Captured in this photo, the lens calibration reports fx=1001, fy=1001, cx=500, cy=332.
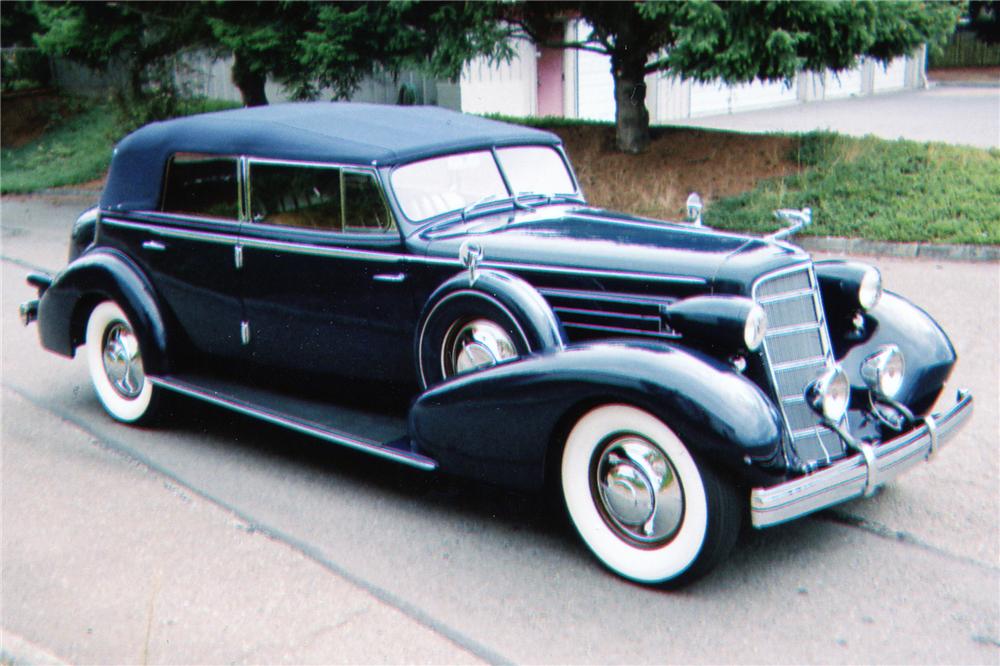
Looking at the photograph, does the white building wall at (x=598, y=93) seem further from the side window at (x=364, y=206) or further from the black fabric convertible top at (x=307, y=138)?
the side window at (x=364, y=206)

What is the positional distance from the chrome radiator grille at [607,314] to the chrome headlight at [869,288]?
105 cm

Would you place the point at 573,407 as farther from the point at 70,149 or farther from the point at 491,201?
the point at 70,149

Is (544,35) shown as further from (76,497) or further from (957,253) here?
(76,497)

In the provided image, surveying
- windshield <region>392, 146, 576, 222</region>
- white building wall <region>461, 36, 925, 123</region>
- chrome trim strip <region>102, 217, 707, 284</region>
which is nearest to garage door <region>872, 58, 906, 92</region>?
white building wall <region>461, 36, 925, 123</region>

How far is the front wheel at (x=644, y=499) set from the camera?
3641 millimetres

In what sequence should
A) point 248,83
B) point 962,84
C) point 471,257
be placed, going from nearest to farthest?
point 471,257
point 248,83
point 962,84

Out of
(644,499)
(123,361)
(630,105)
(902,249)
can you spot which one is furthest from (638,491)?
(630,105)

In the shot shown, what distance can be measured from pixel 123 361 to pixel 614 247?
3.21 m

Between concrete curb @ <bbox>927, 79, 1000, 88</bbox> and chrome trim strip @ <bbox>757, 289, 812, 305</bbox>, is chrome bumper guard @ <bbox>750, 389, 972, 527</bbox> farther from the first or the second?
concrete curb @ <bbox>927, 79, 1000, 88</bbox>

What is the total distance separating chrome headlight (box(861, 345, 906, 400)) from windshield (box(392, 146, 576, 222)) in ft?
6.43

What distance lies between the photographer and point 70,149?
2170 cm

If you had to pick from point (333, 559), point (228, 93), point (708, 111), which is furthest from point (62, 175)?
point (333, 559)

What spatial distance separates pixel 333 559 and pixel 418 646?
2.72 ft

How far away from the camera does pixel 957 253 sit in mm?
9266
